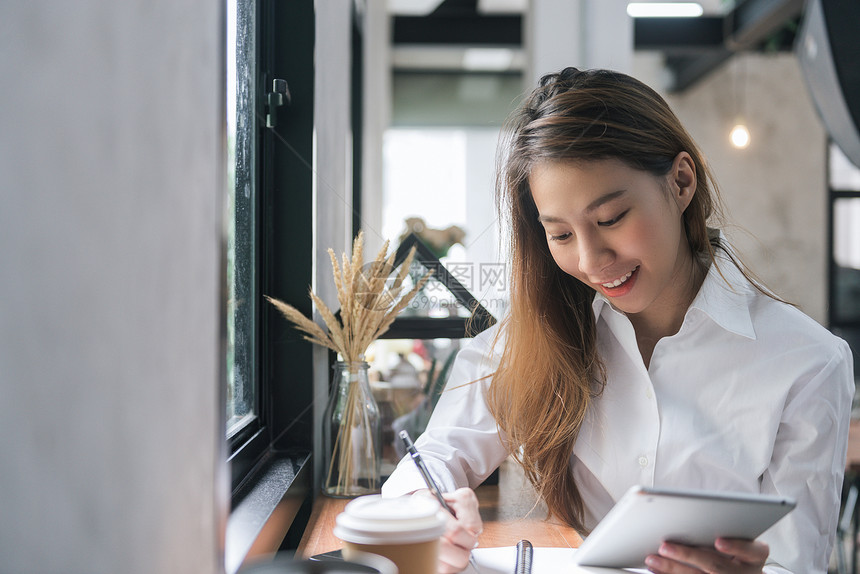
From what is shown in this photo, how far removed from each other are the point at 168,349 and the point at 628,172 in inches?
34.1

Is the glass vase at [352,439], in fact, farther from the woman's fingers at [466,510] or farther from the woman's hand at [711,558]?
the woman's hand at [711,558]

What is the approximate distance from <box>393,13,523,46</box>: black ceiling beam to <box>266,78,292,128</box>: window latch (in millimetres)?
3982

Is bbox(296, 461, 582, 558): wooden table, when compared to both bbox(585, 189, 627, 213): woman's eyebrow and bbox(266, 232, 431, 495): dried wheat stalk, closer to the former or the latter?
bbox(266, 232, 431, 495): dried wheat stalk

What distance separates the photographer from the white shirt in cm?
106

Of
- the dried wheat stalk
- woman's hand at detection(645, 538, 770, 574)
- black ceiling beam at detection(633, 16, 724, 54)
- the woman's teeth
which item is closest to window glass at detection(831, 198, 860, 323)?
black ceiling beam at detection(633, 16, 724, 54)

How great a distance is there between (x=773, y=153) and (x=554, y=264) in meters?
4.79

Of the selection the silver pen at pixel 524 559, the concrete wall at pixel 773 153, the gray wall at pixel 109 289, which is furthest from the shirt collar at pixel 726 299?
the concrete wall at pixel 773 153

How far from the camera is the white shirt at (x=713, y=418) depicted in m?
1.06

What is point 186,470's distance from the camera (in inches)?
18.4

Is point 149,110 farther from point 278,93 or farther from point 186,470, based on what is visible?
point 278,93

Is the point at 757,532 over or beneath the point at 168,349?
beneath

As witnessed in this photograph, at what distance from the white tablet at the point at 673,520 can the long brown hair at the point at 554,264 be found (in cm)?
48

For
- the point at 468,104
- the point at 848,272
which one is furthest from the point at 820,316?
the point at 468,104

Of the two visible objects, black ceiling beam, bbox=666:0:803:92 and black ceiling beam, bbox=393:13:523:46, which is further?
black ceiling beam, bbox=393:13:523:46
